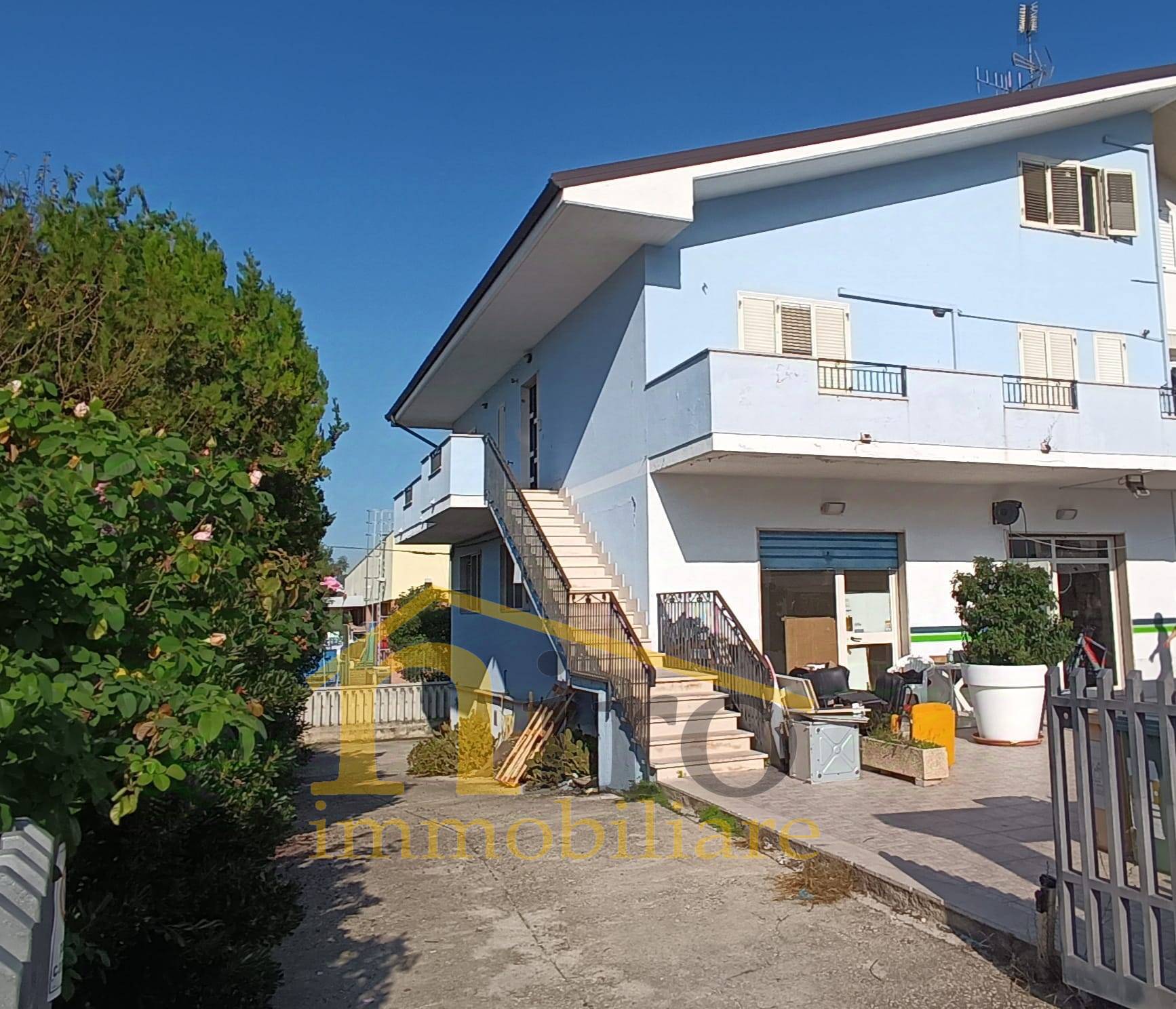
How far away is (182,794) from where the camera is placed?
391 centimetres

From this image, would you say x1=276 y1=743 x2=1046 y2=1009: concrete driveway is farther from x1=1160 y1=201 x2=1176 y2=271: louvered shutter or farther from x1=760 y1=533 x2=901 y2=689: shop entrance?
x1=1160 y1=201 x2=1176 y2=271: louvered shutter

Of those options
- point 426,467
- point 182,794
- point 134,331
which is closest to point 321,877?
point 182,794

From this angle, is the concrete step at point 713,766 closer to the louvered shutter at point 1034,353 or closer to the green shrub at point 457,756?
the green shrub at point 457,756

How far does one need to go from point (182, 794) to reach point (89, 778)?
164 centimetres

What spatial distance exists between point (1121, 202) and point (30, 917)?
56.8 ft

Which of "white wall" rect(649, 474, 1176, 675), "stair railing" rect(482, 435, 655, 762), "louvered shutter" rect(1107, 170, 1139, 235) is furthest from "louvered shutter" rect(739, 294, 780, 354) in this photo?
"louvered shutter" rect(1107, 170, 1139, 235)

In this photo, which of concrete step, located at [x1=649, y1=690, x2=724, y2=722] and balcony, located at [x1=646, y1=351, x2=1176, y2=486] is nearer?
concrete step, located at [x1=649, y1=690, x2=724, y2=722]

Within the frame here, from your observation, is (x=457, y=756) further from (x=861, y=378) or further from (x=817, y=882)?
(x=817, y=882)

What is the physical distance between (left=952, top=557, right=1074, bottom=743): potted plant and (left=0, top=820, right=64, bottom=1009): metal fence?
34.8 feet

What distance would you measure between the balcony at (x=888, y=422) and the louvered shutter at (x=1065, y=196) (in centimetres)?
362

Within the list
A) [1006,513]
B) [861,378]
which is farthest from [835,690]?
[1006,513]

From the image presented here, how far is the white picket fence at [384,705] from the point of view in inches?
856

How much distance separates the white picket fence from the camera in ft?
71.3

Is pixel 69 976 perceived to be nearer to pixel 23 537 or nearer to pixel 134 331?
pixel 23 537
